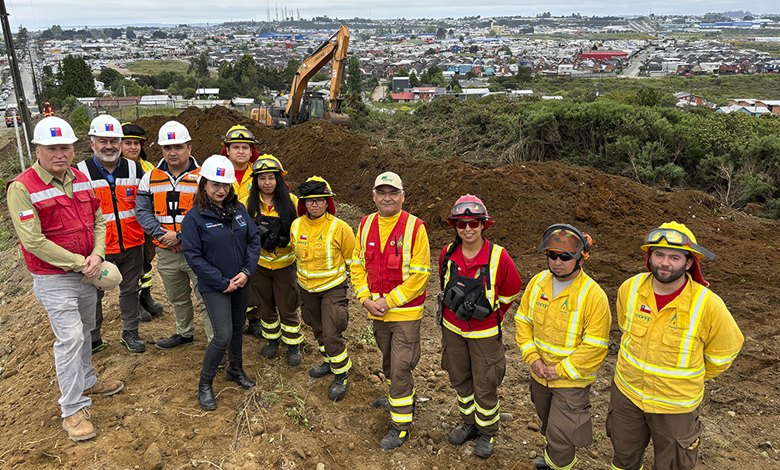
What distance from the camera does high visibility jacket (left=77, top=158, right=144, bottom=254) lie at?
4.76 m

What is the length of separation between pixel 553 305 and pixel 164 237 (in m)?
3.45

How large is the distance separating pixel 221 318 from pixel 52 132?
6.05 ft

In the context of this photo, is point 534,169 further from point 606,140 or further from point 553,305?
point 553,305

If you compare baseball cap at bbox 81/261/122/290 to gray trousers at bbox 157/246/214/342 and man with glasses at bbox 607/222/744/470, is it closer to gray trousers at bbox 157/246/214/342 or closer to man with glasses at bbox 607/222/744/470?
gray trousers at bbox 157/246/214/342

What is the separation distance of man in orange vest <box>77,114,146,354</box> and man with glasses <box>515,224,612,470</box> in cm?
386

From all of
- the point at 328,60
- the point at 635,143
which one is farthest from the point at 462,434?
the point at 328,60

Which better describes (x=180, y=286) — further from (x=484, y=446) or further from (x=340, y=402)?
(x=484, y=446)

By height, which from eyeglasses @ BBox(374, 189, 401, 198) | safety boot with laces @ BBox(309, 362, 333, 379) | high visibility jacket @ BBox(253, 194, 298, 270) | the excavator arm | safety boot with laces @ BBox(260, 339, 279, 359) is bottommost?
safety boot with laces @ BBox(309, 362, 333, 379)

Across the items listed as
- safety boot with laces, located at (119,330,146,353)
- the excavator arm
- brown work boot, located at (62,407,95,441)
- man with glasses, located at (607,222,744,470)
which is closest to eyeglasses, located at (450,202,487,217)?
man with glasses, located at (607,222,744,470)

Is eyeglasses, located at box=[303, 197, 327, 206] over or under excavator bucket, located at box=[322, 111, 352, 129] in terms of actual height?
over

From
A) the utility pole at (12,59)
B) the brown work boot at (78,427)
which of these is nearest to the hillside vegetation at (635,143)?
the utility pole at (12,59)

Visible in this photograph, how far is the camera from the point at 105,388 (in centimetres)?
423

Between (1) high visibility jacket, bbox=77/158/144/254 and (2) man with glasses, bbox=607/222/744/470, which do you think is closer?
(2) man with glasses, bbox=607/222/744/470

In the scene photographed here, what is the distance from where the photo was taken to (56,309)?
3664 millimetres
